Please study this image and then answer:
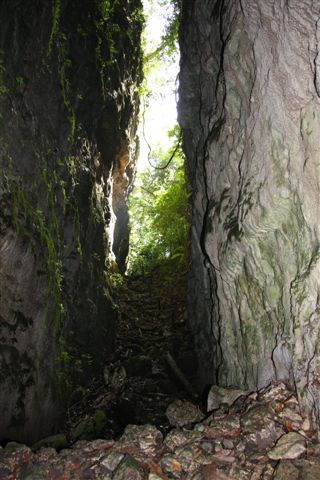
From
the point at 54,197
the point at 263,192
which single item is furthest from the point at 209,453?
the point at 54,197

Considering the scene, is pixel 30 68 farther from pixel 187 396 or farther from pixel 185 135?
pixel 187 396

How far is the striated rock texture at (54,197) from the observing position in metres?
5.05

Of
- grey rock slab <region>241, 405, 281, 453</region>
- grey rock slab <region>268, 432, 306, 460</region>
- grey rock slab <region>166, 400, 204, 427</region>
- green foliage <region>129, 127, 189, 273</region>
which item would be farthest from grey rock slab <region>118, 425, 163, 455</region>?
green foliage <region>129, 127, 189, 273</region>

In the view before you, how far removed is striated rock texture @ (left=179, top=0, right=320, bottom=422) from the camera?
3.12m

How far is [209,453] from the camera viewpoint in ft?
9.86

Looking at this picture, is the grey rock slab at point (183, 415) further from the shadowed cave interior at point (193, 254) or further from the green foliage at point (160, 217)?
the green foliage at point (160, 217)

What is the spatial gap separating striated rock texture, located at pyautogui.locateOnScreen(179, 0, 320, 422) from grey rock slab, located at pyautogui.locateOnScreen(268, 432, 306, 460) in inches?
10.2

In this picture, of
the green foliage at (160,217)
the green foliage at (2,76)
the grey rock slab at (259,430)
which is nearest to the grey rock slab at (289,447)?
the grey rock slab at (259,430)

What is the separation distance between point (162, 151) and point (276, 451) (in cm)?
1575

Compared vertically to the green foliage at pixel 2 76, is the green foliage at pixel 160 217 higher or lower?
higher

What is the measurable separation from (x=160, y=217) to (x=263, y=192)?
8.77m

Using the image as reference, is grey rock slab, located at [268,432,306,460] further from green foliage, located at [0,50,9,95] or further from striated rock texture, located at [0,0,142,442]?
green foliage, located at [0,50,9,95]

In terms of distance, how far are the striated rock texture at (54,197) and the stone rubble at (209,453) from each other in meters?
1.86

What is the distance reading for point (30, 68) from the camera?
18.7ft
